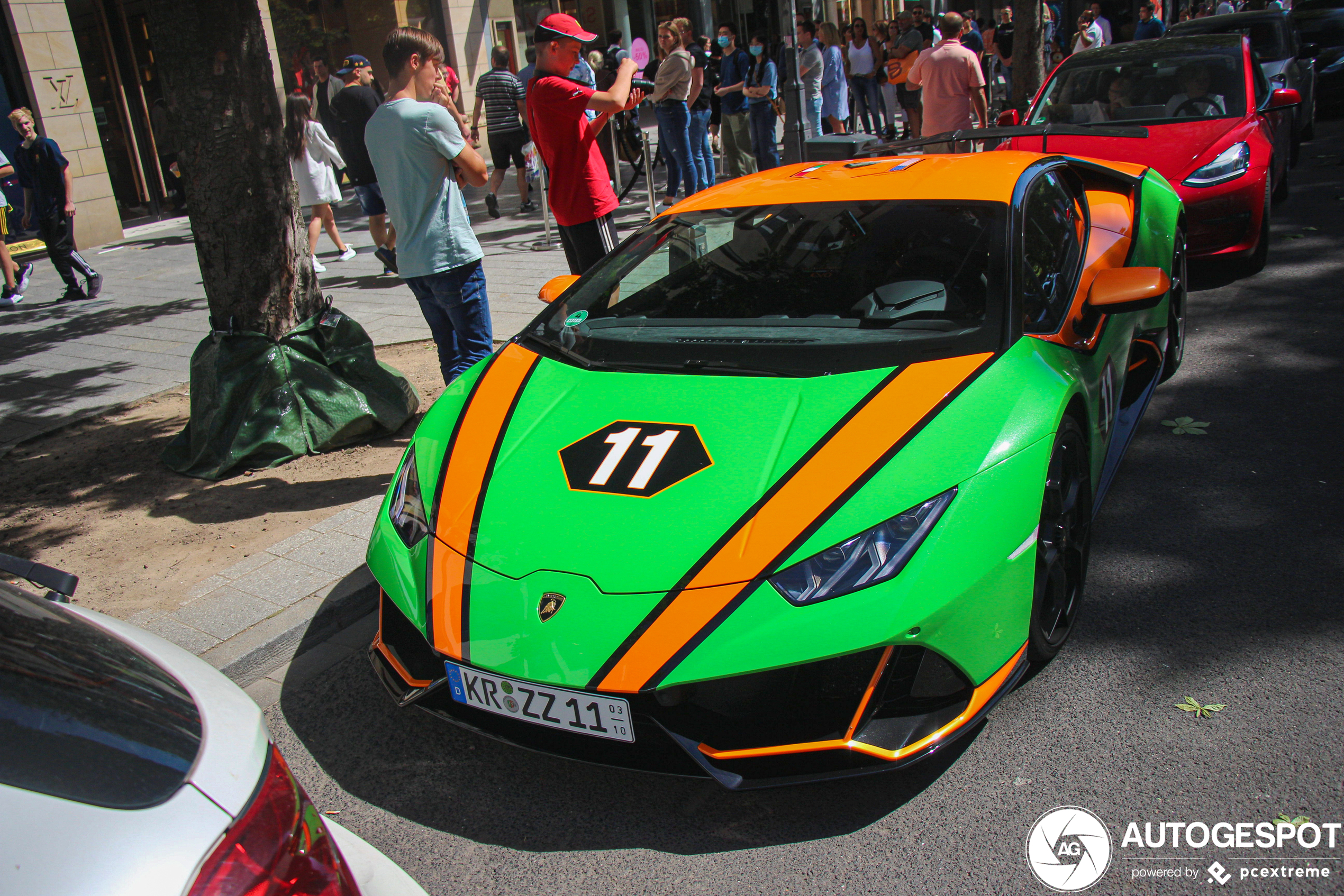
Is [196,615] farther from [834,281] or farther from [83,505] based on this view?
[834,281]

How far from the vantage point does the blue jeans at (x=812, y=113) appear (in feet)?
43.2

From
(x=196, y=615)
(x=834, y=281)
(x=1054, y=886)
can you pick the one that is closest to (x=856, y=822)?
(x=1054, y=886)

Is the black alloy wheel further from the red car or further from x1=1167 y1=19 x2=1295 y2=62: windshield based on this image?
x1=1167 y1=19 x2=1295 y2=62: windshield

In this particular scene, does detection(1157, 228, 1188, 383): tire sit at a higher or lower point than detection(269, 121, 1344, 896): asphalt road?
higher

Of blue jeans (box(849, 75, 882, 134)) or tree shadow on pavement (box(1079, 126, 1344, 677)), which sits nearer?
tree shadow on pavement (box(1079, 126, 1344, 677))

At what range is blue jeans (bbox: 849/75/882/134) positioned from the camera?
1568 cm

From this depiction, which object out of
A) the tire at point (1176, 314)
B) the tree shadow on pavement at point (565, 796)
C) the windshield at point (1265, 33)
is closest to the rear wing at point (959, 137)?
the tire at point (1176, 314)

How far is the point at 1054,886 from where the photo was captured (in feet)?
7.22

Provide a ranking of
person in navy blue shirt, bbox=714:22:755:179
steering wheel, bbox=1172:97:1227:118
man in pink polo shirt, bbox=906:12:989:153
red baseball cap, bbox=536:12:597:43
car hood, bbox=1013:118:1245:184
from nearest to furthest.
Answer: red baseball cap, bbox=536:12:597:43, car hood, bbox=1013:118:1245:184, steering wheel, bbox=1172:97:1227:118, man in pink polo shirt, bbox=906:12:989:153, person in navy blue shirt, bbox=714:22:755:179

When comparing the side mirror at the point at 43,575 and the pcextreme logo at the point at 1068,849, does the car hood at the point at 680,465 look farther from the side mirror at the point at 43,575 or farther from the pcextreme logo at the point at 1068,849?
the side mirror at the point at 43,575

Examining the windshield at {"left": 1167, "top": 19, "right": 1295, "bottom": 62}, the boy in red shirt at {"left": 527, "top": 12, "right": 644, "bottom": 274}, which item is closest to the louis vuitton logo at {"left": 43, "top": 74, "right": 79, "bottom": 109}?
the boy in red shirt at {"left": 527, "top": 12, "right": 644, "bottom": 274}

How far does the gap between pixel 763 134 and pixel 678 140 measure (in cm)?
197

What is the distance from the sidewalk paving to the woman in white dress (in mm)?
596

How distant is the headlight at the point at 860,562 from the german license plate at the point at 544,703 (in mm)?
466
